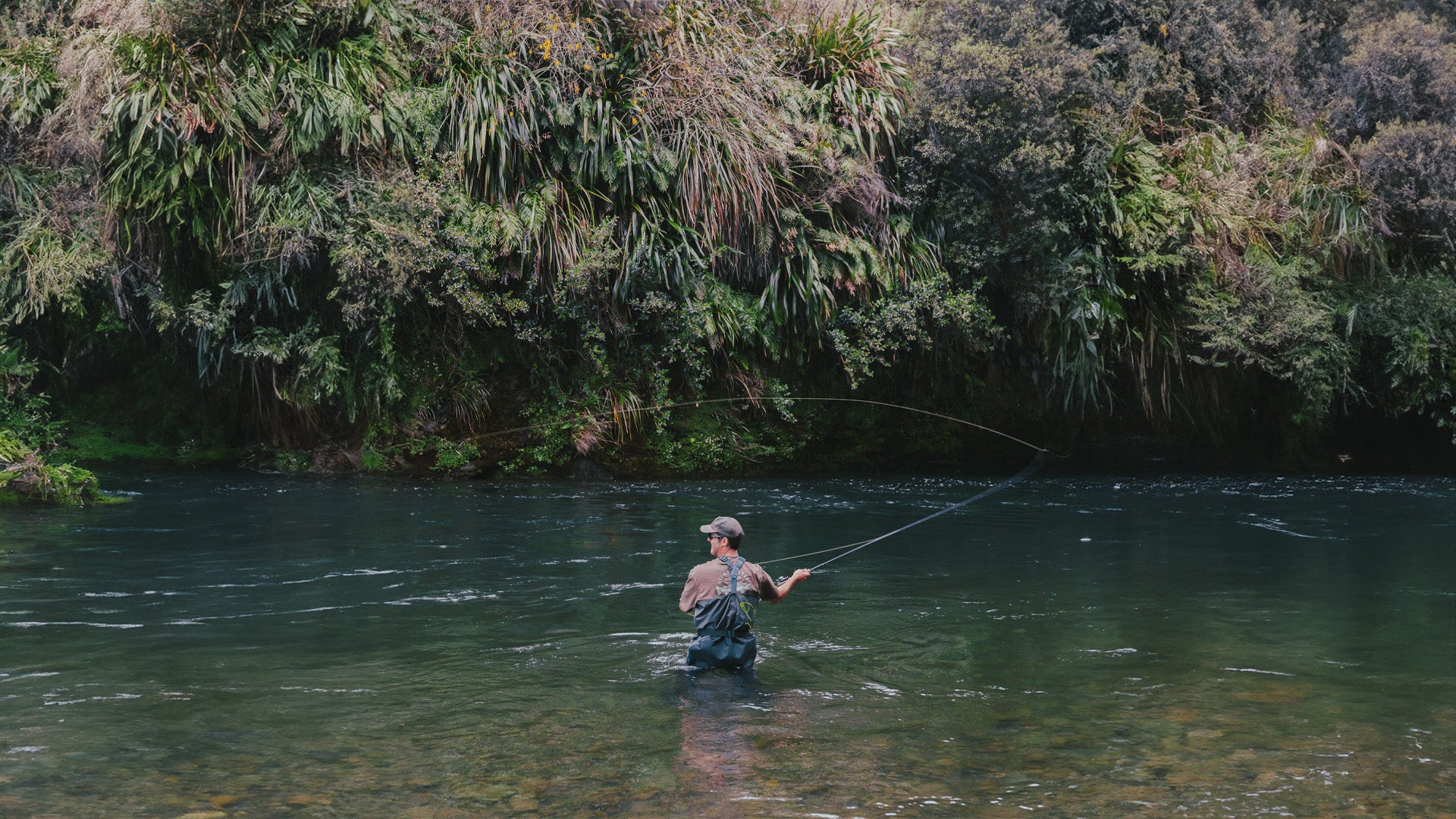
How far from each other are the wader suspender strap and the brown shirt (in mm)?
16

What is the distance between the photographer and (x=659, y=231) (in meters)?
14.9

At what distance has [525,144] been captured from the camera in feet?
48.0

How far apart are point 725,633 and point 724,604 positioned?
16cm

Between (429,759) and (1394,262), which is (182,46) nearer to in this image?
(429,759)

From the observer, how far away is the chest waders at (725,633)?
6785 millimetres

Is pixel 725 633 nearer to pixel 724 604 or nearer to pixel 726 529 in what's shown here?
pixel 724 604

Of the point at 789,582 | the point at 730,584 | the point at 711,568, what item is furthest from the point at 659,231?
the point at 730,584

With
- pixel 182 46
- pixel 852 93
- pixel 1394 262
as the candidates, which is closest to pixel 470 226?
pixel 182 46

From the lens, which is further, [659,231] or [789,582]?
[659,231]

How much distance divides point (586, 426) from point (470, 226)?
2.74m

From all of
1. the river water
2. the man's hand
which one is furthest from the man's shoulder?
the river water

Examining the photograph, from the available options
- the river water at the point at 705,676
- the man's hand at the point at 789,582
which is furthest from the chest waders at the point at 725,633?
the man's hand at the point at 789,582

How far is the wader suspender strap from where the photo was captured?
6789mm

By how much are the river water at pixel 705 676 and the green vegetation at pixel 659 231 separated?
3138 millimetres
